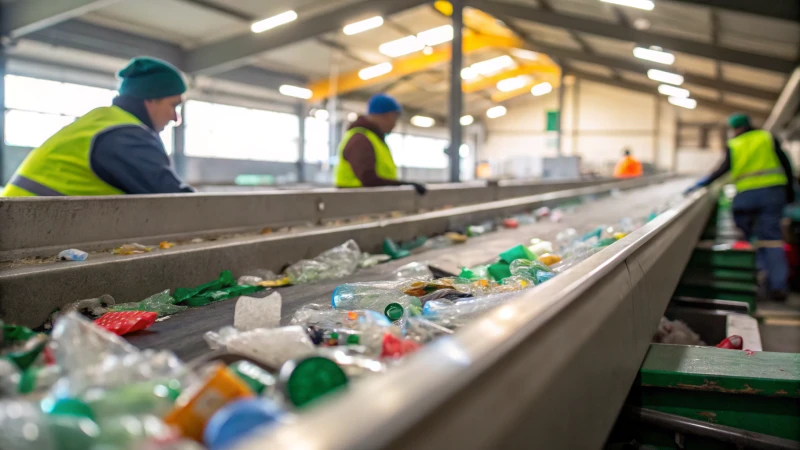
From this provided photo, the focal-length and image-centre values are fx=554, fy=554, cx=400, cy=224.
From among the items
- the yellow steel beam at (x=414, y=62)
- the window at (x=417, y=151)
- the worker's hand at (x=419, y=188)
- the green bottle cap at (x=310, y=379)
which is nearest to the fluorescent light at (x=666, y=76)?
the yellow steel beam at (x=414, y=62)

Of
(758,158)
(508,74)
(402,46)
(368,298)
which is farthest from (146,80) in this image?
(508,74)

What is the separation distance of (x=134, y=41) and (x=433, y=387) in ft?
42.2

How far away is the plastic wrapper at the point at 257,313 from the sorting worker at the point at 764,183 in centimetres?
593

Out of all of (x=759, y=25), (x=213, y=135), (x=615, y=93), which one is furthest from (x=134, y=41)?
(x=615, y=93)

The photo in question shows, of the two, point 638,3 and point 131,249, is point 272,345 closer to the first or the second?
point 131,249

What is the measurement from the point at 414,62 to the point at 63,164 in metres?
15.0

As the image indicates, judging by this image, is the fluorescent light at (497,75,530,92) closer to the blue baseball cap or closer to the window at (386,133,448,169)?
the window at (386,133,448,169)

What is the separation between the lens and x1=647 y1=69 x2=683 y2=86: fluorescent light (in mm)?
16188

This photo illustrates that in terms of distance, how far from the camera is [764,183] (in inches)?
254

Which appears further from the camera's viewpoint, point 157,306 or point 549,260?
point 549,260

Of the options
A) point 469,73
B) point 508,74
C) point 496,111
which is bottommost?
point 496,111

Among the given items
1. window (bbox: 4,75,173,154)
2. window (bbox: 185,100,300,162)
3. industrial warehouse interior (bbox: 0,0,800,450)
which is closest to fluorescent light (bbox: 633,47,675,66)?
industrial warehouse interior (bbox: 0,0,800,450)

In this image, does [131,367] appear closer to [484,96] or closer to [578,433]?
[578,433]

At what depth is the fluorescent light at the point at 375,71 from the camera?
55.9 feet
